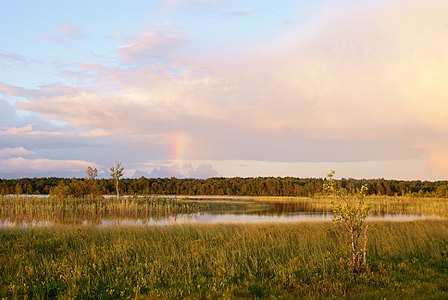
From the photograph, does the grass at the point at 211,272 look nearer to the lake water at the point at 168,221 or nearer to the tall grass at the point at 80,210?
the lake water at the point at 168,221

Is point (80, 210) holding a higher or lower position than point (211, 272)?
lower

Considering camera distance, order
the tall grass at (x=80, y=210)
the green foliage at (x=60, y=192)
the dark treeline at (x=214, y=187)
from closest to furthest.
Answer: the tall grass at (x=80, y=210)
the green foliage at (x=60, y=192)
the dark treeline at (x=214, y=187)

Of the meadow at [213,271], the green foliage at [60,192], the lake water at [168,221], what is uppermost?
the green foliage at [60,192]

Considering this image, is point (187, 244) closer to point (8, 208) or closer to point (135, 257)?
point (135, 257)

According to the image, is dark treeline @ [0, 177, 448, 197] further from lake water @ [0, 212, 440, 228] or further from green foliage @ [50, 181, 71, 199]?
lake water @ [0, 212, 440, 228]

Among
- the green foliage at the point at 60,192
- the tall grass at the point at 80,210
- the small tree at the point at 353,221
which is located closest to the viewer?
the small tree at the point at 353,221

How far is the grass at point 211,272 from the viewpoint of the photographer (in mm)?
Result: 9938

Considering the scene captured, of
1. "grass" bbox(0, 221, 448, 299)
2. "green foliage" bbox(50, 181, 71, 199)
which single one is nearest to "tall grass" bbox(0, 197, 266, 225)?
"green foliage" bbox(50, 181, 71, 199)

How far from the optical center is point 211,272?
39.6 ft

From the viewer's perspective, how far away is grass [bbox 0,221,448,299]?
9.94 m

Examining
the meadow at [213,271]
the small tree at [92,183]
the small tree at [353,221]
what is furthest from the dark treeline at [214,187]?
the small tree at [353,221]

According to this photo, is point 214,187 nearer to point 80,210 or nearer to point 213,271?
point 80,210

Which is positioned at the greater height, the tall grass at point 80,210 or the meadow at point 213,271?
the meadow at point 213,271

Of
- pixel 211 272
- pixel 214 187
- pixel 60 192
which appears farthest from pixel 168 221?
pixel 214 187
